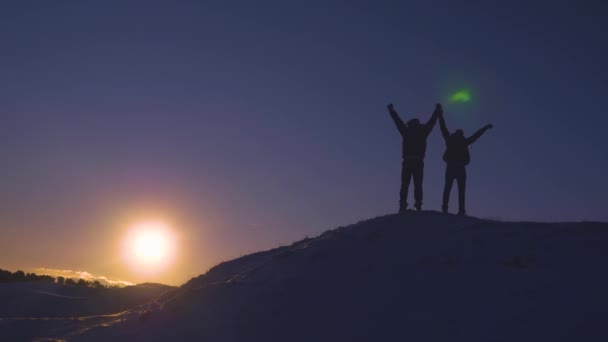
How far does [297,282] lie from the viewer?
10695 millimetres

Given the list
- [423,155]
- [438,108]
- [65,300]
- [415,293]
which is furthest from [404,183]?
[65,300]

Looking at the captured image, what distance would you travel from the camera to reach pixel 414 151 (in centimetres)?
1433

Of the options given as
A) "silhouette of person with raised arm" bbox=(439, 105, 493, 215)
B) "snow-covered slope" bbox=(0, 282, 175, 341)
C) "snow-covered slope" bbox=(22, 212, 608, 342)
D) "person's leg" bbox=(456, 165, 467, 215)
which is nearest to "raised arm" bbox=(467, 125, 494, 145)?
"silhouette of person with raised arm" bbox=(439, 105, 493, 215)

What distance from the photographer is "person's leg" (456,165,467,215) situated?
14.6 metres

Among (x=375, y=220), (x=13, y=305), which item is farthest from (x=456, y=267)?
(x=13, y=305)

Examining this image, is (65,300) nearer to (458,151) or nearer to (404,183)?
(404,183)

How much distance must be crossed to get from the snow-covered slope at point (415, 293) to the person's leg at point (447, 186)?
1.75m

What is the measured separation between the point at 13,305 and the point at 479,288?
1811cm

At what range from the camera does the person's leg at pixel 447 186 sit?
1466 cm

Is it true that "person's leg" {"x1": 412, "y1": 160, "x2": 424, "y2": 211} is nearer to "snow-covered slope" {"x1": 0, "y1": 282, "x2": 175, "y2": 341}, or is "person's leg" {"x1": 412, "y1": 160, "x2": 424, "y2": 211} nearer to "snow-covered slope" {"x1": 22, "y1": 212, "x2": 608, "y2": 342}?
"snow-covered slope" {"x1": 22, "y1": 212, "x2": 608, "y2": 342}

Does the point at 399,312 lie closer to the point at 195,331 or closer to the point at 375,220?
the point at 195,331

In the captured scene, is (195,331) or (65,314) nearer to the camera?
(195,331)

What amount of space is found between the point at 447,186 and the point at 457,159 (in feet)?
2.52

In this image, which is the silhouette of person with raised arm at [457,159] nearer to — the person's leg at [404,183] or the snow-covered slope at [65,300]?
the person's leg at [404,183]
